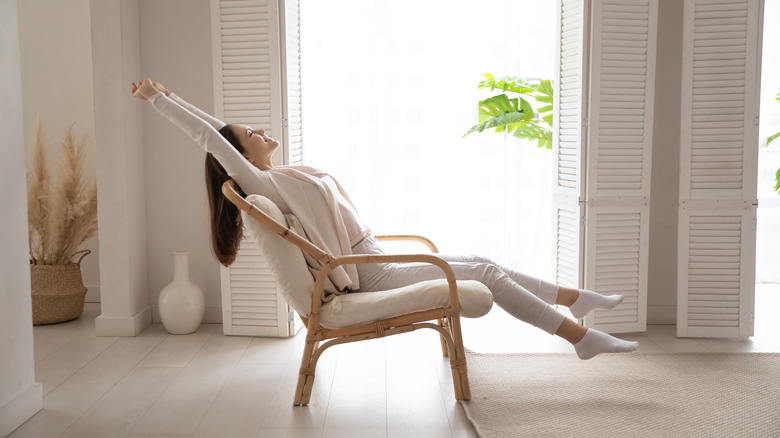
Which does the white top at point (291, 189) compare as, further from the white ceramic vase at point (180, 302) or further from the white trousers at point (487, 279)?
the white ceramic vase at point (180, 302)

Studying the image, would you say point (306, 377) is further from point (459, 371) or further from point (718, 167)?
point (718, 167)

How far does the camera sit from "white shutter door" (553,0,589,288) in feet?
13.3

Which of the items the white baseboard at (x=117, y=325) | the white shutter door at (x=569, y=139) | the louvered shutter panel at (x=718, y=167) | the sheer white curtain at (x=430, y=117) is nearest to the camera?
the louvered shutter panel at (x=718, y=167)

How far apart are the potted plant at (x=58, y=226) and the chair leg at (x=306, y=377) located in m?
2.06

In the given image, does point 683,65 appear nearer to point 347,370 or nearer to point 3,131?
point 347,370

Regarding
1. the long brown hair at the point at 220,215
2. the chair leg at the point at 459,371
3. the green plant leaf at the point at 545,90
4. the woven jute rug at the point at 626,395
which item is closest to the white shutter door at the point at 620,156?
the woven jute rug at the point at 626,395

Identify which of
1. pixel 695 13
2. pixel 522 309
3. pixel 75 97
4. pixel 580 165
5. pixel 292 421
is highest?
pixel 695 13

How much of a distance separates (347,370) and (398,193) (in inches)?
101

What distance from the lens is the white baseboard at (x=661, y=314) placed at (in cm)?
444

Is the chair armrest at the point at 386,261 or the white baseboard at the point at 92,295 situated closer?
the chair armrest at the point at 386,261

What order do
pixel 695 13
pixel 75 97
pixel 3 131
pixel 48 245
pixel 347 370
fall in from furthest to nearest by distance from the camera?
pixel 75 97 → pixel 48 245 → pixel 695 13 → pixel 347 370 → pixel 3 131

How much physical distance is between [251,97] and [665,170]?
237 cm

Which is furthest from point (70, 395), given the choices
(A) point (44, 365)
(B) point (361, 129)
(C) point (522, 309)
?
(B) point (361, 129)

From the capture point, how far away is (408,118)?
5.87 m
